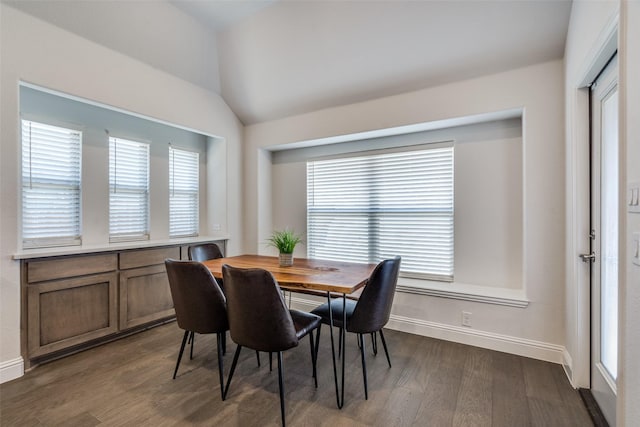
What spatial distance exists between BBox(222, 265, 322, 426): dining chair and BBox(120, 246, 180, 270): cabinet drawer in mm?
1866

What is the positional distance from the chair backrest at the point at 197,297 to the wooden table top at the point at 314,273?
29 centimetres

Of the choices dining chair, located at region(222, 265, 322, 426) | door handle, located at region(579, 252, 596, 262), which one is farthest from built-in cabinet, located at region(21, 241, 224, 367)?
door handle, located at region(579, 252, 596, 262)

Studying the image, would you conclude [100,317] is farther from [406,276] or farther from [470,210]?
[470,210]

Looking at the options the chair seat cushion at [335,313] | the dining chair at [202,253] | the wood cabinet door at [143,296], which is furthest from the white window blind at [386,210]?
the wood cabinet door at [143,296]

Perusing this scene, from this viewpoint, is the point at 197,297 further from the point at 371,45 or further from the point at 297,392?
the point at 371,45

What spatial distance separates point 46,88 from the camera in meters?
2.44

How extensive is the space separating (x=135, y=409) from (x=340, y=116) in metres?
3.25

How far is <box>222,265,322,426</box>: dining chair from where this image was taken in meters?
1.67

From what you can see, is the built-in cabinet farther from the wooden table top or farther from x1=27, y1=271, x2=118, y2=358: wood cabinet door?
the wooden table top

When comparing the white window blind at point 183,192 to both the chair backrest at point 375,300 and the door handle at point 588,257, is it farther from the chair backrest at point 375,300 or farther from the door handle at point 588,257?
the door handle at point 588,257

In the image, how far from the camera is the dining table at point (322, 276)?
188 cm

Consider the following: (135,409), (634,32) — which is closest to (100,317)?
(135,409)

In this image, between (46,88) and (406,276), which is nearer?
(46,88)

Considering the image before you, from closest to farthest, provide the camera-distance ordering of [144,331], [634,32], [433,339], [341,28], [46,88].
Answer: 1. [634,32]
2. [46,88]
3. [341,28]
4. [433,339]
5. [144,331]
